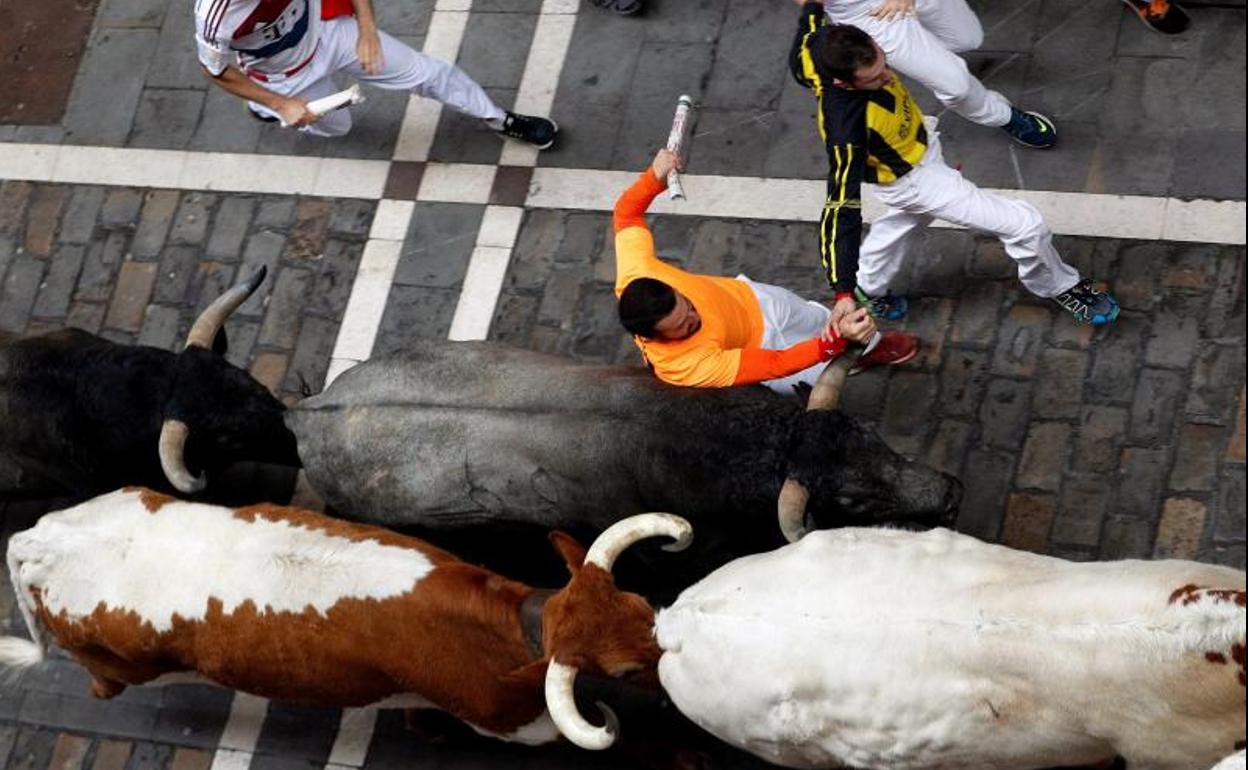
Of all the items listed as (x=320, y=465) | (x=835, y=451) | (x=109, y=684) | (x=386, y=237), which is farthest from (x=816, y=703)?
(x=386, y=237)

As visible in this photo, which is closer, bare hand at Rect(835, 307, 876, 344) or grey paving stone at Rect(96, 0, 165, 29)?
bare hand at Rect(835, 307, 876, 344)

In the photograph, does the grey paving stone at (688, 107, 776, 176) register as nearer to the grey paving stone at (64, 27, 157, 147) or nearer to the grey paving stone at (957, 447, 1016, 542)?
the grey paving stone at (957, 447, 1016, 542)

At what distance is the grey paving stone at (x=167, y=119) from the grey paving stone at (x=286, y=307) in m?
1.52

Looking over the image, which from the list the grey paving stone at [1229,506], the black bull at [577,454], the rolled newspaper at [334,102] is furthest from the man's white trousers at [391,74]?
the grey paving stone at [1229,506]

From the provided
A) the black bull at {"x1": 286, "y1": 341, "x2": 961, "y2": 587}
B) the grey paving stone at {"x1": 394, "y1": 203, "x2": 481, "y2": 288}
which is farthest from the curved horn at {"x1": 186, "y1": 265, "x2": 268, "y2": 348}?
the grey paving stone at {"x1": 394, "y1": 203, "x2": 481, "y2": 288}

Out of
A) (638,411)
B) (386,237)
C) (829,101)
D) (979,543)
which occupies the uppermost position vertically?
(829,101)

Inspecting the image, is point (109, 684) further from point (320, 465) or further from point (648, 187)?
point (648, 187)

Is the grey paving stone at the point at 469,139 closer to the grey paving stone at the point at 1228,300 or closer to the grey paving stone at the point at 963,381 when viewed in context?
the grey paving stone at the point at 963,381

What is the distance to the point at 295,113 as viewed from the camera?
10.2m

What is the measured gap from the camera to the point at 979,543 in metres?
7.07

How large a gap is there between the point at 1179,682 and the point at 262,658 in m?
4.39

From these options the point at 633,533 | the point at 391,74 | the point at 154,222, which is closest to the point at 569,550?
the point at 633,533

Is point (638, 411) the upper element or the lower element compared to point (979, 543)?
lower

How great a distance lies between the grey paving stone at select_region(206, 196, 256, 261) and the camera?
11383 millimetres
